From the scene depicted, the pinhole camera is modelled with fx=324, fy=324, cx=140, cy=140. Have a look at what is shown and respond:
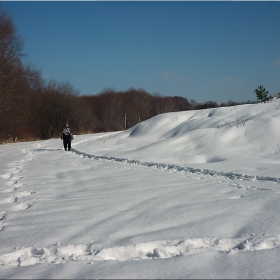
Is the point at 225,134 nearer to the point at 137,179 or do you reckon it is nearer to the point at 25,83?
the point at 137,179

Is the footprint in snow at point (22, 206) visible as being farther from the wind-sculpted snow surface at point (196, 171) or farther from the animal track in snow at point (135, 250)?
the wind-sculpted snow surface at point (196, 171)

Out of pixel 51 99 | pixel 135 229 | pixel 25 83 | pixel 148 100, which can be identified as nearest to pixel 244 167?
pixel 135 229

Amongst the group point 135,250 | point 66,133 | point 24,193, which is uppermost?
point 66,133

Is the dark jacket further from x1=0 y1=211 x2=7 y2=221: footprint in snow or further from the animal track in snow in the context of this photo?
the animal track in snow

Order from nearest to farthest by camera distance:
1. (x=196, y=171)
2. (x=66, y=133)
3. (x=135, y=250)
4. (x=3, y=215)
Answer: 1. (x=135, y=250)
2. (x=3, y=215)
3. (x=196, y=171)
4. (x=66, y=133)

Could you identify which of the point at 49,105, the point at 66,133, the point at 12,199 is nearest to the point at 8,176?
the point at 12,199

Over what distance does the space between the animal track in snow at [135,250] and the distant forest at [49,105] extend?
21.5 metres

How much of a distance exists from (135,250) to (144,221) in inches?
33.3

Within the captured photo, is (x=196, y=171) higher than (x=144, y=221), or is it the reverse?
(x=196, y=171)

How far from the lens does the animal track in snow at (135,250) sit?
3.05 metres

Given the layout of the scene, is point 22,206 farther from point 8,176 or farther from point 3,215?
point 8,176

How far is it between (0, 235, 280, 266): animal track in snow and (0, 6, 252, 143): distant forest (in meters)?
21.5

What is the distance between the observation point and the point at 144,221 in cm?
401

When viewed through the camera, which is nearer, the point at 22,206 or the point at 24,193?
the point at 22,206
